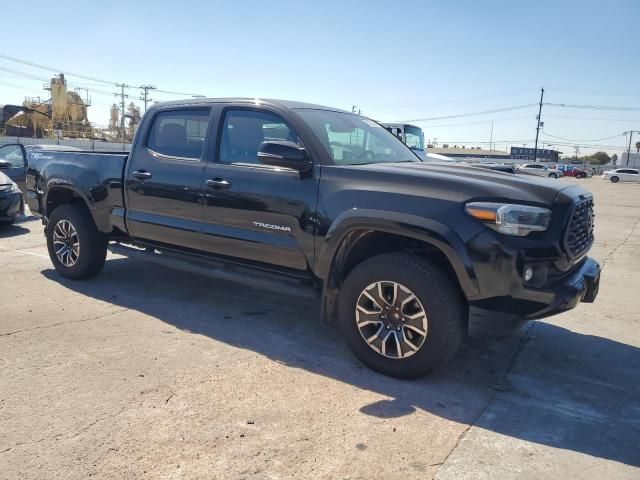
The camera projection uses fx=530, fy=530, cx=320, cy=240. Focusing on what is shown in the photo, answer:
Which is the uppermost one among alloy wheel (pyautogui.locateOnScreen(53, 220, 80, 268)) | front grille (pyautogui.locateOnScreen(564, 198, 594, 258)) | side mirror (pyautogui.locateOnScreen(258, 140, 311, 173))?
side mirror (pyautogui.locateOnScreen(258, 140, 311, 173))

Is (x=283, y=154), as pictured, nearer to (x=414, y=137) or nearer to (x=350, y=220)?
(x=350, y=220)

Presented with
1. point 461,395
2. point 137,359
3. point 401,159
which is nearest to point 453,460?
point 461,395

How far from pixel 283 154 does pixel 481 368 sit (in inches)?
85.1

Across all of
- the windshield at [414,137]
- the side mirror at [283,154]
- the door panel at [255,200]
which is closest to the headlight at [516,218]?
the door panel at [255,200]

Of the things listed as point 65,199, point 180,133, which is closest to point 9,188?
point 65,199

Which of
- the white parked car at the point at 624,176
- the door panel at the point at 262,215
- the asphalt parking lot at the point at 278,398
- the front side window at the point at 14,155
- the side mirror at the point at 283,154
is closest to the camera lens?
the asphalt parking lot at the point at 278,398

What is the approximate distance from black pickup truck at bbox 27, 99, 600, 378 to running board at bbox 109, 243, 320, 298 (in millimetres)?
16

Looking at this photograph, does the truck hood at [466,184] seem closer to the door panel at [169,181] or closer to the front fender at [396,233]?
the front fender at [396,233]

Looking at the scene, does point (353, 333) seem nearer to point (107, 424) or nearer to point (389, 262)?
point (389, 262)

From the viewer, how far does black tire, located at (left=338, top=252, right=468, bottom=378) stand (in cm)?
345

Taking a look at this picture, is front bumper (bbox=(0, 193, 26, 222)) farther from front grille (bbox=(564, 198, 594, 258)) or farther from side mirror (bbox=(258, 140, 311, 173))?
front grille (bbox=(564, 198, 594, 258))

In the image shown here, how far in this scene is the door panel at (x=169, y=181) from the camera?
4.75 meters

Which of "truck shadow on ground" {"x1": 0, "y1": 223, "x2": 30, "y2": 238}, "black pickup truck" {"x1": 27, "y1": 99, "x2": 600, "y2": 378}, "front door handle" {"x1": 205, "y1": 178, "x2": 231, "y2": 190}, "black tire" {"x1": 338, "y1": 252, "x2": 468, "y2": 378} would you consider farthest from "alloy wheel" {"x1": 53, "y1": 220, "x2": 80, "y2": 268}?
"truck shadow on ground" {"x1": 0, "y1": 223, "x2": 30, "y2": 238}

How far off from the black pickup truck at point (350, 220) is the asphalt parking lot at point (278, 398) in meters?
0.46
